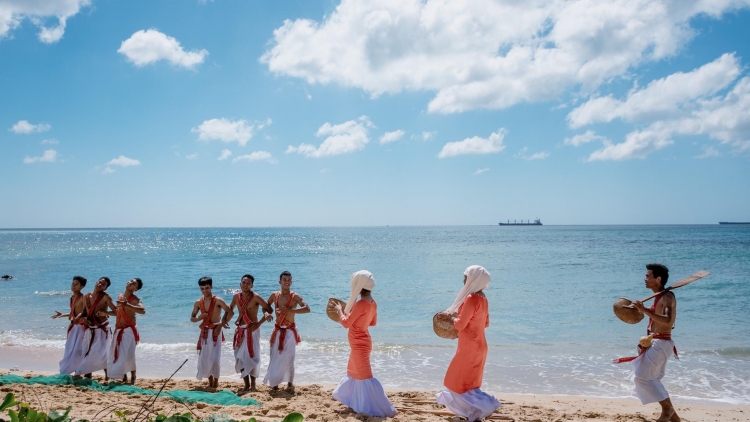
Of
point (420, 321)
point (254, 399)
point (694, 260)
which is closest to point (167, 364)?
point (254, 399)

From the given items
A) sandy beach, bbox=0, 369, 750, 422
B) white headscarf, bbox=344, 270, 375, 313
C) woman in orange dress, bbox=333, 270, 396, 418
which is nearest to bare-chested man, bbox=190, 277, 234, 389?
sandy beach, bbox=0, 369, 750, 422

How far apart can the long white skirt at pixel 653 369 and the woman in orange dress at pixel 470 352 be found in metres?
1.68

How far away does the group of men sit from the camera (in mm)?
7117

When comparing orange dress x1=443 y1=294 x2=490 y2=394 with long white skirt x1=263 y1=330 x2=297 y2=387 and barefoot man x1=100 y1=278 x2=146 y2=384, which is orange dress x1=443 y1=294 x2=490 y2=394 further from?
barefoot man x1=100 y1=278 x2=146 y2=384

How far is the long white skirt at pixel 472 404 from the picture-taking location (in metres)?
5.22

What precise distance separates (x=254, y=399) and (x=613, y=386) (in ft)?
18.7

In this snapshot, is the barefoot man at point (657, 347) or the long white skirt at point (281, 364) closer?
the barefoot man at point (657, 347)

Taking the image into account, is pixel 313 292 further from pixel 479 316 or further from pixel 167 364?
pixel 479 316

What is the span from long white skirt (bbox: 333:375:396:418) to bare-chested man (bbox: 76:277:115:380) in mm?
3829

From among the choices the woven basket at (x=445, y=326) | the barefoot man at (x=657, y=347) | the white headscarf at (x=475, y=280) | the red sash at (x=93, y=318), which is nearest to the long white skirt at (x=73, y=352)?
the red sash at (x=93, y=318)

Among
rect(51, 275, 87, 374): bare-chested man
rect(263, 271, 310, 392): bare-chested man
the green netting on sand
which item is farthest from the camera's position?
rect(51, 275, 87, 374): bare-chested man

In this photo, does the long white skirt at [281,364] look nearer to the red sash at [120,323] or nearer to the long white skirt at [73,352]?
the red sash at [120,323]

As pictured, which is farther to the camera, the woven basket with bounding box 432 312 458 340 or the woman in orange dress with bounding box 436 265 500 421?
the woven basket with bounding box 432 312 458 340

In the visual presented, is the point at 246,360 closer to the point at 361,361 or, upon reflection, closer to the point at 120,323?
the point at 120,323
